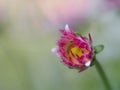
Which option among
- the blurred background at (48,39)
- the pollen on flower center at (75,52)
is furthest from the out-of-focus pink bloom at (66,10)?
the pollen on flower center at (75,52)

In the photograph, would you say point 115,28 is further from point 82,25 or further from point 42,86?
point 42,86

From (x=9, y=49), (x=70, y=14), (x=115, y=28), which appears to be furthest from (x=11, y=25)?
(x=115, y=28)

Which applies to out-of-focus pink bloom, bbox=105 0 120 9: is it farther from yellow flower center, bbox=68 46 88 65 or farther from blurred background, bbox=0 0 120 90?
yellow flower center, bbox=68 46 88 65

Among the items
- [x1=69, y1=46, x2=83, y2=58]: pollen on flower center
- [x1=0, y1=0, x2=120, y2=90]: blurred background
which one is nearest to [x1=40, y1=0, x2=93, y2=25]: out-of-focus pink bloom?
[x1=0, y1=0, x2=120, y2=90]: blurred background

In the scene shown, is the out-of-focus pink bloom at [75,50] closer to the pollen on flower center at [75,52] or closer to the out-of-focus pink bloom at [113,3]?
the pollen on flower center at [75,52]

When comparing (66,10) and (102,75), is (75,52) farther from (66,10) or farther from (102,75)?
(66,10)

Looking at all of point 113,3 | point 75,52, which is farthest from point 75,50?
point 113,3
